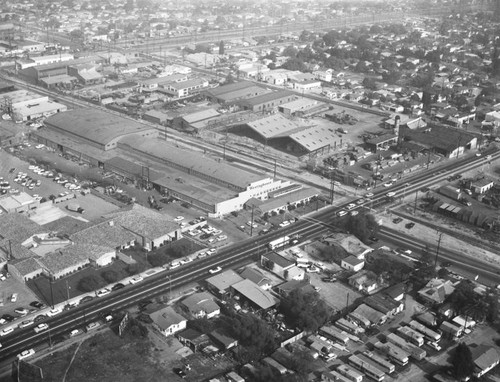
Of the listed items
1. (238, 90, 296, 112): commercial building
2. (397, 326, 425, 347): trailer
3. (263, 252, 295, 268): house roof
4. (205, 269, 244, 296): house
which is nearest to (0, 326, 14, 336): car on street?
(205, 269, 244, 296): house

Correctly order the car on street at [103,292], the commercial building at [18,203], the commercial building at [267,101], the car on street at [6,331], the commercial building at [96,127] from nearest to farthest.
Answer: the car on street at [6,331]
the car on street at [103,292]
the commercial building at [18,203]
the commercial building at [96,127]
the commercial building at [267,101]

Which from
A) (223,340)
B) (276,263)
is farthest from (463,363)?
(276,263)

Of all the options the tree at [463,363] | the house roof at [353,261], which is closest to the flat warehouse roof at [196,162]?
the house roof at [353,261]

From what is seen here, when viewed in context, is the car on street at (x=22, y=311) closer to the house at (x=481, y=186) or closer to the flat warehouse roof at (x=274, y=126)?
the flat warehouse roof at (x=274, y=126)

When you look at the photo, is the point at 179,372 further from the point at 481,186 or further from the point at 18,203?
the point at 481,186

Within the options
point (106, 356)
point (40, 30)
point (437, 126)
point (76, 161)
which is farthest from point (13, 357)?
point (40, 30)
